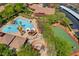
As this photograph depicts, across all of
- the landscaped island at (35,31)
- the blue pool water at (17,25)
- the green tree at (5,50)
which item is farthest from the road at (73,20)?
the green tree at (5,50)

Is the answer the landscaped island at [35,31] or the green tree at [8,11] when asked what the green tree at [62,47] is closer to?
the landscaped island at [35,31]

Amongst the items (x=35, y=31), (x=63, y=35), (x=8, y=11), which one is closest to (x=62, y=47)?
(x=63, y=35)

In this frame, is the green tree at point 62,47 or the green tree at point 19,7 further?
the green tree at point 19,7

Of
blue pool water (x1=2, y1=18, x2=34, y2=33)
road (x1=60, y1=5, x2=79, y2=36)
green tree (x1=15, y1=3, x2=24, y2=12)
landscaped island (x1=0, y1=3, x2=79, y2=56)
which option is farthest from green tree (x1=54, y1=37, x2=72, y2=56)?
green tree (x1=15, y1=3, x2=24, y2=12)

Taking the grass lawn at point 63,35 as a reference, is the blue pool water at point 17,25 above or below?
above

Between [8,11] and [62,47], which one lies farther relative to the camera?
[8,11]

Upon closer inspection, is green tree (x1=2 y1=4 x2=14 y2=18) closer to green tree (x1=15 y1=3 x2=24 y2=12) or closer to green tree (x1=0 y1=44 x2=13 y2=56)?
green tree (x1=15 y1=3 x2=24 y2=12)

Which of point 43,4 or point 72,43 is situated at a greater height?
point 43,4

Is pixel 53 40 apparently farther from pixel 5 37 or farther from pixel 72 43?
pixel 5 37

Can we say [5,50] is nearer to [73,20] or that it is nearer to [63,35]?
[63,35]

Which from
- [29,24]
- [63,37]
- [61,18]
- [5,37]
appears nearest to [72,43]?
[63,37]

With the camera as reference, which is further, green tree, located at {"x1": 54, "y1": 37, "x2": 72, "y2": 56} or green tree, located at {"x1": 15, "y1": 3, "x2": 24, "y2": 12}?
green tree, located at {"x1": 15, "y1": 3, "x2": 24, "y2": 12}
